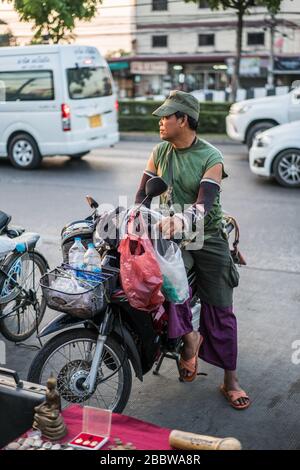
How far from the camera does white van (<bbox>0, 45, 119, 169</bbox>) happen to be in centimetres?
1169

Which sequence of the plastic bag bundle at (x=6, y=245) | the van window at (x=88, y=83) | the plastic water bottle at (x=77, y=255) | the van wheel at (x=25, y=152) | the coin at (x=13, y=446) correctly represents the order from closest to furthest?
the coin at (x=13, y=446)
the plastic water bottle at (x=77, y=255)
the plastic bag bundle at (x=6, y=245)
the van window at (x=88, y=83)
the van wheel at (x=25, y=152)

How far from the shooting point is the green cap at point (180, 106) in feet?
11.9

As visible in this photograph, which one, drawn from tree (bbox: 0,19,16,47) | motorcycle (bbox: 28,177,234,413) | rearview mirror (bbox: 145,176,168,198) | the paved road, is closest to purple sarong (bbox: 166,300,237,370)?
the paved road

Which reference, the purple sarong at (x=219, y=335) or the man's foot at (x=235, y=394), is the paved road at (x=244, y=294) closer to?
the man's foot at (x=235, y=394)

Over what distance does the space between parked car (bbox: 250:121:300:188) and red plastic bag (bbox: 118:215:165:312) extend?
7190mm

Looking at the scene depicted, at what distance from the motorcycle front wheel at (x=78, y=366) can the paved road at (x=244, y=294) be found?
0.37 meters

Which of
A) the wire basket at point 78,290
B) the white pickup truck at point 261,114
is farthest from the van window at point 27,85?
the wire basket at point 78,290

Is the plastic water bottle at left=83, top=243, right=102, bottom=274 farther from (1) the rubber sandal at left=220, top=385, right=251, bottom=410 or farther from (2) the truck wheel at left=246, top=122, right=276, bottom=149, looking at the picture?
(2) the truck wheel at left=246, top=122, right=276, bottom=149

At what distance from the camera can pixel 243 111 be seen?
13070 mm

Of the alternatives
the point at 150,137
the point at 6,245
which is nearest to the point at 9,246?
the point at 6,245

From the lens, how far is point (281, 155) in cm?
1012

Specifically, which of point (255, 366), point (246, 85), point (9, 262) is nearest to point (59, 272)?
point (9, 262)

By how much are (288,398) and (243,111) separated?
9731 mm
